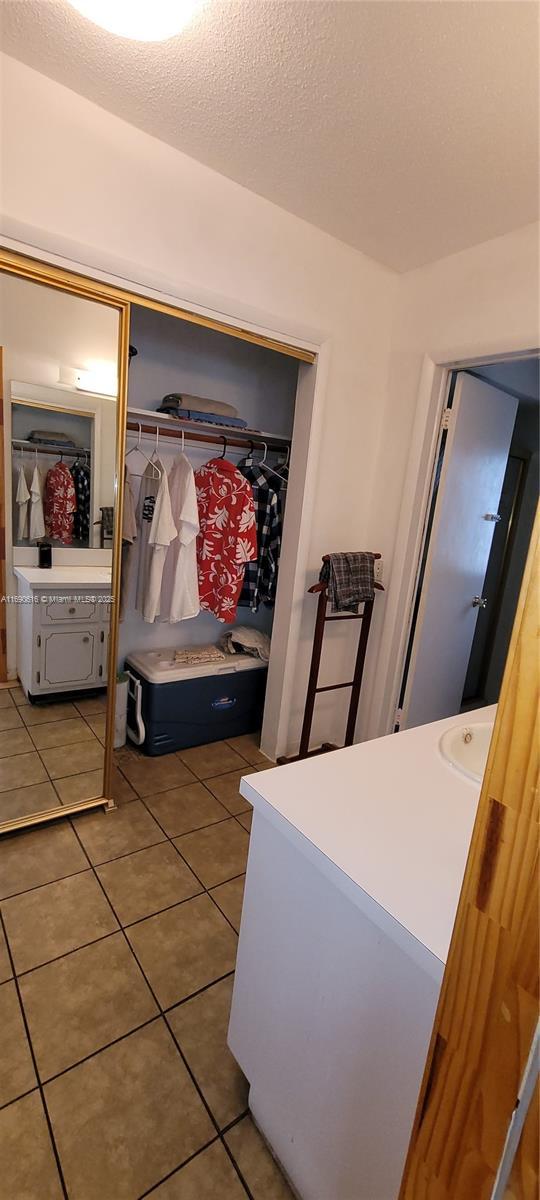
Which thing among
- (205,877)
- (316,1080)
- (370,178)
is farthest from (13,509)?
(316,1080)

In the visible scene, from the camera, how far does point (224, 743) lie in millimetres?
2875

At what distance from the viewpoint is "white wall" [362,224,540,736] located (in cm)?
190

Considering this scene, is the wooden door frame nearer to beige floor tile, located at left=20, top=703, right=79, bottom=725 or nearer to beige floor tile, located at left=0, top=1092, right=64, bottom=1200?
beige floor tile, located at left=0, top=1092, right=64, bottom=1200

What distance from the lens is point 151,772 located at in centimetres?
253

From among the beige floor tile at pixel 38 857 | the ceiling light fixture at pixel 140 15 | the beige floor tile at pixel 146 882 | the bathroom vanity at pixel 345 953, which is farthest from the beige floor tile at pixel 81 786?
the ceiling light fixture at pixel 140 15

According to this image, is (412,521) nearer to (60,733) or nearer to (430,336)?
(430,336)

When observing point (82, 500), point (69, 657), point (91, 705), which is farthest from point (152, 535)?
point (91, 705)

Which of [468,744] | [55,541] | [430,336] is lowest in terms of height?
[468,744]

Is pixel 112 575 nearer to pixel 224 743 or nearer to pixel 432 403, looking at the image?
pixel 224 743

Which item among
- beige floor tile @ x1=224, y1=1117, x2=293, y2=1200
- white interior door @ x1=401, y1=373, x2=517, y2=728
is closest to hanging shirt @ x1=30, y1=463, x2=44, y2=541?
white interior door @ x1=401, y1=373, x2=517, y2=728

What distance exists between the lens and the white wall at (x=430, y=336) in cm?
190

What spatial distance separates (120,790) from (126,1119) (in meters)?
1.29

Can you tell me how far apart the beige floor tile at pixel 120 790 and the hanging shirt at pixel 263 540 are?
3.74ft

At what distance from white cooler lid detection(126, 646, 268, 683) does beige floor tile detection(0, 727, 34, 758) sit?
0.62 m
